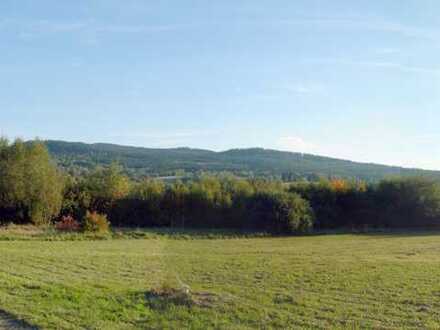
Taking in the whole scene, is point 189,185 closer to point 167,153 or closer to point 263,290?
point 263,290

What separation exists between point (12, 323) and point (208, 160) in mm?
145370

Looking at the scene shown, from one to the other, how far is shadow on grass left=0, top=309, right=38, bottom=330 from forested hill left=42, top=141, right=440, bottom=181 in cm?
11136

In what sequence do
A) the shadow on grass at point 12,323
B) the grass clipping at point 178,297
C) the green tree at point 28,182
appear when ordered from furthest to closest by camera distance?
the green tree at point 28,182 < the grass clipping at point 178,297 < the shadow on grass at point 12,323

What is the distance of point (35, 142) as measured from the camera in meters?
50.1

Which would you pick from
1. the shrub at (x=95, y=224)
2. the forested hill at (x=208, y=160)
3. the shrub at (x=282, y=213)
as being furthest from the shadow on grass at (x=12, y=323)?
the forested hill at (x=208, y=160)

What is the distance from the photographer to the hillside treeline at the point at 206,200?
48938mm

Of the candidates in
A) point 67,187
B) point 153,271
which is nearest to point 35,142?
point 67,187

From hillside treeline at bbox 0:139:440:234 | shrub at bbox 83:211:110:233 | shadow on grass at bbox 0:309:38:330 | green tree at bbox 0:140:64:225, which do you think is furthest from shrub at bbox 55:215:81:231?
shadow on grass at bbox 0:309:38:330

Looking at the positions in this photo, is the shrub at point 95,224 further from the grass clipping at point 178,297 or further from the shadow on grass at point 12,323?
the shadow on grass at point 12,323

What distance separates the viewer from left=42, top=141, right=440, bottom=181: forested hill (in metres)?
130

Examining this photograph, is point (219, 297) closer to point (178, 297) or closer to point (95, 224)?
point (178, 297)

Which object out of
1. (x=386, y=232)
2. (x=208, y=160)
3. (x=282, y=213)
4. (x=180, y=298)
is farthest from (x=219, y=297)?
(x=208, y=160)

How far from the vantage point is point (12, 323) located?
392 inches

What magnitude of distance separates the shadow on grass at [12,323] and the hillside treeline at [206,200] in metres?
40.2
